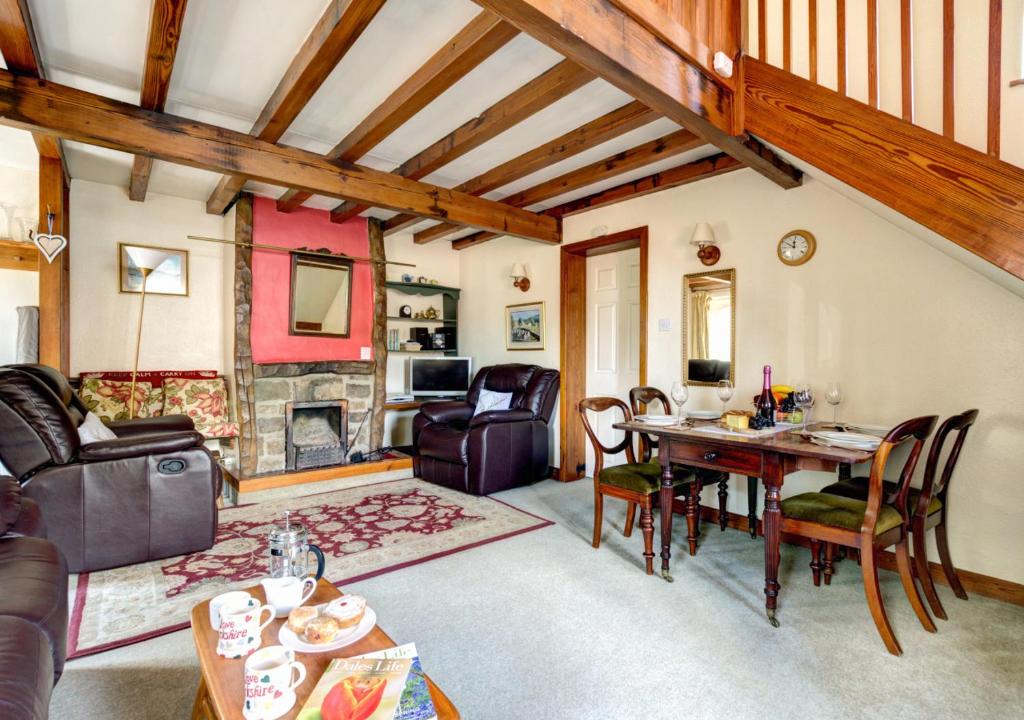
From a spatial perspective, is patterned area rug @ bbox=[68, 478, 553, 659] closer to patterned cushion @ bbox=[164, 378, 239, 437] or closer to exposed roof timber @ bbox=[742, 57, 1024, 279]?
patterned cushion @ bbox=[164, 378, 239, 437]

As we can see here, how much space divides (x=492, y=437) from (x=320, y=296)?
228 cm

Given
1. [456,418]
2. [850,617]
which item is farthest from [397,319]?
[850,617]

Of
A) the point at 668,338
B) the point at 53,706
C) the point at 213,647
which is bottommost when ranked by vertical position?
the point at 53,706

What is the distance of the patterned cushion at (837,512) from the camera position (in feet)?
6.64

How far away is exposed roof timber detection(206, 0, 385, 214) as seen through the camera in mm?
1954

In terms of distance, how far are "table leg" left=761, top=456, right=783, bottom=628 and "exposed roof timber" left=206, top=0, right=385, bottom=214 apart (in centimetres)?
248

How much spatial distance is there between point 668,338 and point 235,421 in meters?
3.78

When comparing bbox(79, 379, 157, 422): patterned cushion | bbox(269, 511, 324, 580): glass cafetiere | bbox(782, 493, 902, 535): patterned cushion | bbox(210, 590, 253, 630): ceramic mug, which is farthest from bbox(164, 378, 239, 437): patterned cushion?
bbox(782, 493, 902, 535): patterned cushion

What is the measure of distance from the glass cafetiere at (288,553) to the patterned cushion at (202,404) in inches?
121

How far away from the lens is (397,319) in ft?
18.8

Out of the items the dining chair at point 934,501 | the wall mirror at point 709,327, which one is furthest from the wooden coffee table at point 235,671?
the wall mirror at point 709,327

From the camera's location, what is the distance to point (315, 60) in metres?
2.23

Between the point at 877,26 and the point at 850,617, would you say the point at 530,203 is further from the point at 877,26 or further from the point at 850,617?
the point at 850,617

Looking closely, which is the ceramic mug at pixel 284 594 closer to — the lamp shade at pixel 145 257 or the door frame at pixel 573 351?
the door frame at pixel 573 351
